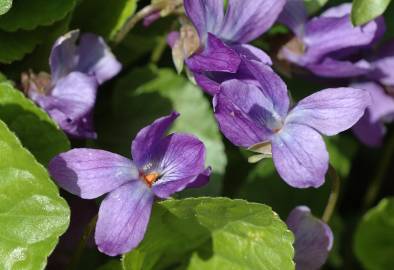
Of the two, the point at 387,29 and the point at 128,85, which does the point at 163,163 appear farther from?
the point at 387,29

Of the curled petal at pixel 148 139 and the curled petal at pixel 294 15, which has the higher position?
the curled petal at pixel 148 139

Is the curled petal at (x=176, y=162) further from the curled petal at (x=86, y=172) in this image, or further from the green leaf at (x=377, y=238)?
the green leaf at (x=377, y=238)

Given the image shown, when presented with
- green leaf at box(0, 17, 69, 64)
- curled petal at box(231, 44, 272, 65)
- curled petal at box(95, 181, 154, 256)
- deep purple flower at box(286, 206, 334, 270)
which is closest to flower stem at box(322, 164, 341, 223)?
deep purple flower at box(286, 206, 334, 270)

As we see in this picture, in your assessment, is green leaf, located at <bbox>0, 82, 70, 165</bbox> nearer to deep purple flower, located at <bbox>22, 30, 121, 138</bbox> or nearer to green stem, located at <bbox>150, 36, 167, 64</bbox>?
deep purple flower, located at <bbox>22, 30, 121, 138</bbox>

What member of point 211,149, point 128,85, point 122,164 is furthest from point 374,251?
point 122,164

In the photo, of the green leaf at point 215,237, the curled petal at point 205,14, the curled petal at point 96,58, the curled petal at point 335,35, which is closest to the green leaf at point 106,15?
the curled petal at point 96,58
